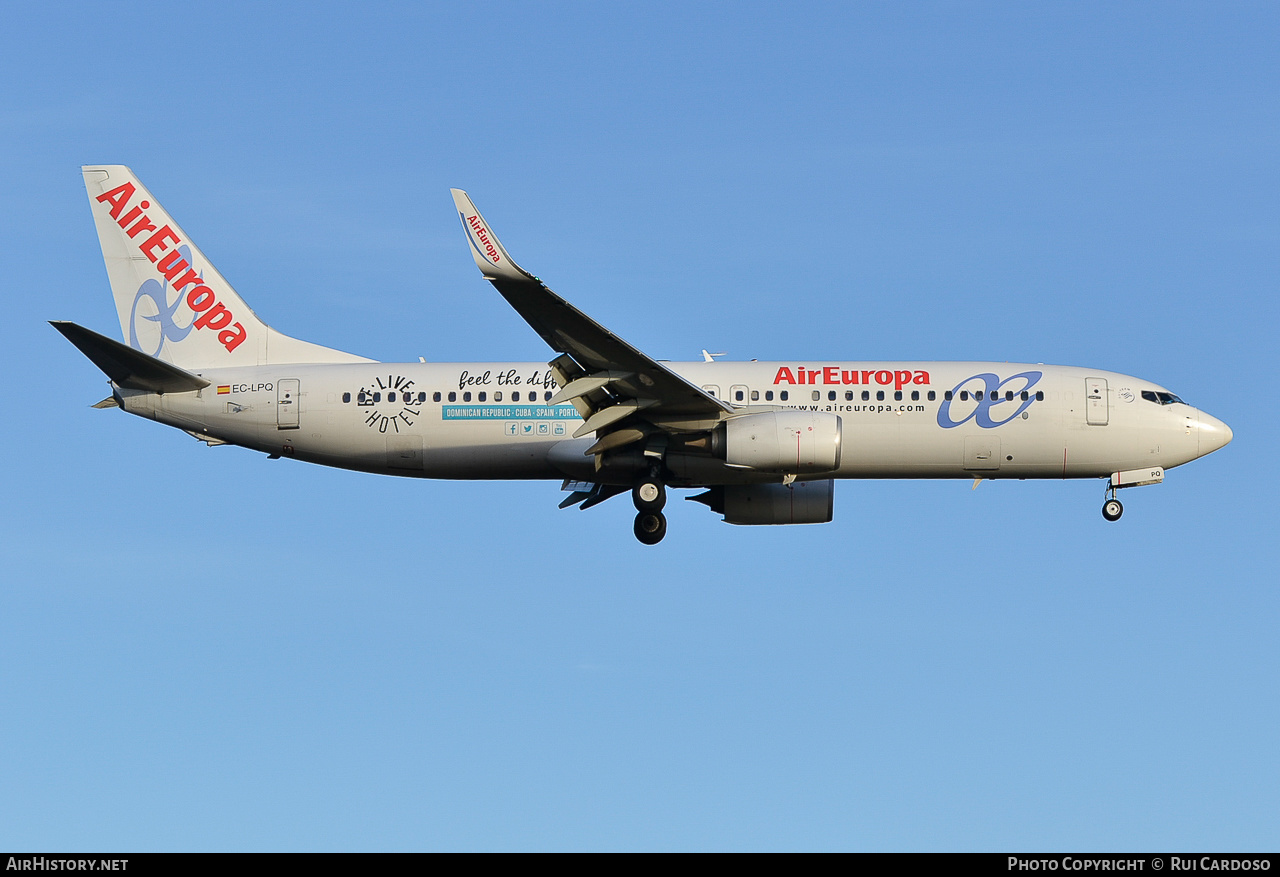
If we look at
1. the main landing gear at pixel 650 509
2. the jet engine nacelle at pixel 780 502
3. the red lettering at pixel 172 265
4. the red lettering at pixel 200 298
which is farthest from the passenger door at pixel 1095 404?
the red lettering at pixel 172 265

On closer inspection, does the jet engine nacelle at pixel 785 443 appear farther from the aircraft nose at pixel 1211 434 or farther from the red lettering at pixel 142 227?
the red lettering at pixel 142 227

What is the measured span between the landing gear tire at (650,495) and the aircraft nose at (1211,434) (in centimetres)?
1320

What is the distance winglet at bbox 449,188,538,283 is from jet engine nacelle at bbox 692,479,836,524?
10513mm

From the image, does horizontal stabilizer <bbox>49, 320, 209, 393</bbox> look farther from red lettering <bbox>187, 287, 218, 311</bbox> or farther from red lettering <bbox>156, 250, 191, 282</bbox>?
red lettering <bbox>156, 250, 191, 282</bbox>

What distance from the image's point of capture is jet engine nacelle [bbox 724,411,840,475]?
103 ft

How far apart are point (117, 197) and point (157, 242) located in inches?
62.9

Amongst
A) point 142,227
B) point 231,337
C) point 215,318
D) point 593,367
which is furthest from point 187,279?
point 593,367

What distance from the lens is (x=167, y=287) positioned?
120ft

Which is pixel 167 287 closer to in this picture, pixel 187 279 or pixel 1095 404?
pixel 187 279

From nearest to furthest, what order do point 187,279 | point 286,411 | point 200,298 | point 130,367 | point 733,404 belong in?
point 130,367, point 733,404, point 286,411, point 200,298, point 187,279

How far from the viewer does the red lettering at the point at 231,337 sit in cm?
3603

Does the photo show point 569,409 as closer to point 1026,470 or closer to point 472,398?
point 472,398
